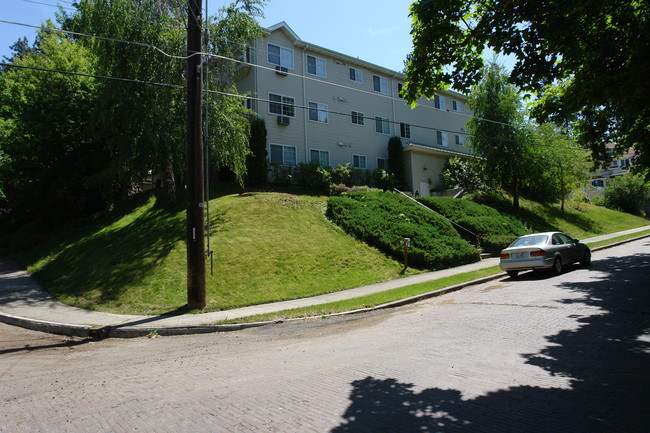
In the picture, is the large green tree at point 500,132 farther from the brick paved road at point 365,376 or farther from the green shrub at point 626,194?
the brick paved road at point 365,376

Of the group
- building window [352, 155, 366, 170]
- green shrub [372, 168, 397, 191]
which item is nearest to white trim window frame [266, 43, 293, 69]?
building window [352, 155, 366, 170]

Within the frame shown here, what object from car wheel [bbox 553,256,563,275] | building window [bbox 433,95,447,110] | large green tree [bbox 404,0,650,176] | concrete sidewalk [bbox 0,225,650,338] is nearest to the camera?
large green tree [bbox 404,0,650,176]

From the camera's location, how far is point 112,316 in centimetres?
1049

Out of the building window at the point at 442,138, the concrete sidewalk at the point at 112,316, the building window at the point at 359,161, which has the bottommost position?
the concrete sidewalk at the point at 112,316

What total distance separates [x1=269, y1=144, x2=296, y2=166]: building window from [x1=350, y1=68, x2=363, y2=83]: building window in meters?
8.17

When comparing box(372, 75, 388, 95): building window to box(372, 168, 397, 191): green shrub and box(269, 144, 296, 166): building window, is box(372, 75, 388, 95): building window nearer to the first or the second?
box(372, 168, 397, 191): green shrub

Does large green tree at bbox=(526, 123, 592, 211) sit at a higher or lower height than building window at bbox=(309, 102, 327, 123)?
lower

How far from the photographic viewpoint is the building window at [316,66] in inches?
1115

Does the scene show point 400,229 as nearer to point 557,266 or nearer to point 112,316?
point 557,266

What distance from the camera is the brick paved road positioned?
150 inches

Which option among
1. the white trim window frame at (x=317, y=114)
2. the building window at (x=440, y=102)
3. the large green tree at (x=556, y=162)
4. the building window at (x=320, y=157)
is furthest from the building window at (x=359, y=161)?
the large green tree at (x=556, y=162)

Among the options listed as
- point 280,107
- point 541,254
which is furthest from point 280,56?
point 541,254

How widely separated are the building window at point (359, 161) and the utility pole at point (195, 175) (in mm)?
19955

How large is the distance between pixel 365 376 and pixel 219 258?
32.5 feet
